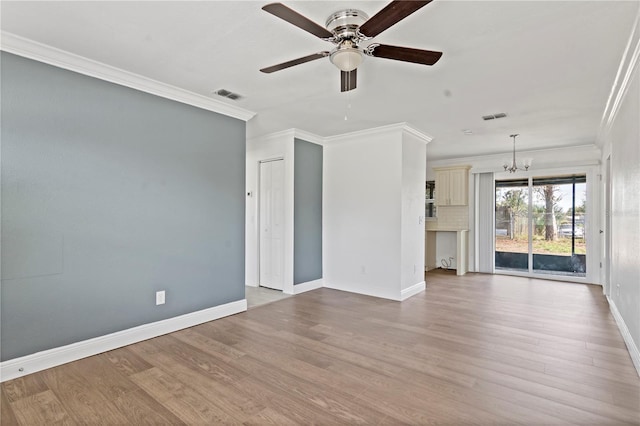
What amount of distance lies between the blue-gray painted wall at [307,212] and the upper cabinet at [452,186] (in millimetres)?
3151

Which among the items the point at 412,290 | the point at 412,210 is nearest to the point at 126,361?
the point at 412,290

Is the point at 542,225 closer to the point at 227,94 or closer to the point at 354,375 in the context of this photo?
the point at 354,375

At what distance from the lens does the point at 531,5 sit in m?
2.03

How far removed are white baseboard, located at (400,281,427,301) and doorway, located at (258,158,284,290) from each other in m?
1.86

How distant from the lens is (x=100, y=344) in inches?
114

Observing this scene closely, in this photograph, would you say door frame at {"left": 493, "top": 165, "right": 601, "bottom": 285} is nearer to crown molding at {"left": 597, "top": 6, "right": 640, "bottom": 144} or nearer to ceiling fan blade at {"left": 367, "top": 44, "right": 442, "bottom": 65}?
crown molding at {"left": 597, "top": 6, "right": 640, "bottom": 144}

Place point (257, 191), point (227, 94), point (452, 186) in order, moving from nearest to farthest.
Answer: point (227, 94), point (257, 191), point (452, 186)

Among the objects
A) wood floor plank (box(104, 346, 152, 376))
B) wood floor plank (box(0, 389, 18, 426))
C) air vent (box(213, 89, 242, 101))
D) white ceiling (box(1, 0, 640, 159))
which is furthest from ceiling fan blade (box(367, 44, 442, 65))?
wood floor plank (box(0, 389, 18, 426))

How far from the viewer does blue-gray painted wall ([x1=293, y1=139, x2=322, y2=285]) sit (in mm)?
5180

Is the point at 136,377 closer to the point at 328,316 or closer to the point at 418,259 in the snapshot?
the point at 328,316

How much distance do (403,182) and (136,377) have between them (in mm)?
3858

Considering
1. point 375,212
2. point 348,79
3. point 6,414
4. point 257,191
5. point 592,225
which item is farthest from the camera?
point 592,225

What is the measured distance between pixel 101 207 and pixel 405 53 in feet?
9.16

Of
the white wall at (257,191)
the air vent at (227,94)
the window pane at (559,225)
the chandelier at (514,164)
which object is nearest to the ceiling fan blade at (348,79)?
the air vent at (227,94)
